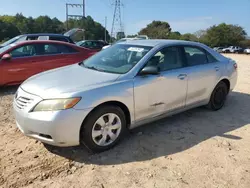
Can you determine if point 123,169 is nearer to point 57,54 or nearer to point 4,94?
point 4,94

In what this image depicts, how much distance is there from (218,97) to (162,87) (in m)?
1.90

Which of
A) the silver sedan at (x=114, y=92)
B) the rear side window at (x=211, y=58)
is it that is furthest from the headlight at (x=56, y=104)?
the rear side window at (x=211, y=58)

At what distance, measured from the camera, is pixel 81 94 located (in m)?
3.08

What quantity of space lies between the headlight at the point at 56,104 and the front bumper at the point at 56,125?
0.05 meters

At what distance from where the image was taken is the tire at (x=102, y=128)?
10.4ft

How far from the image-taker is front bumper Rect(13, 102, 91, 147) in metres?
2.95

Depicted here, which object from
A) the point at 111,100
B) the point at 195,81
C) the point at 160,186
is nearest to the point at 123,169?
the point at 160,186

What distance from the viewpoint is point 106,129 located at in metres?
3.38

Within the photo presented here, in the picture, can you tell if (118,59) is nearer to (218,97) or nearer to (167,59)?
(167,59)

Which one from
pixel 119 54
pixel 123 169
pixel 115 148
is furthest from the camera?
pixel 119 54

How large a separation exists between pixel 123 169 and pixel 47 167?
3.01 ft

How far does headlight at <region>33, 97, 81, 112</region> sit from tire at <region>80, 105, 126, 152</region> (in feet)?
0.99

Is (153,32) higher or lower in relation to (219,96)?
higher

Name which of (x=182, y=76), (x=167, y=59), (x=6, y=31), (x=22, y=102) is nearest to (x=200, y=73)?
(x=182, y=76)
